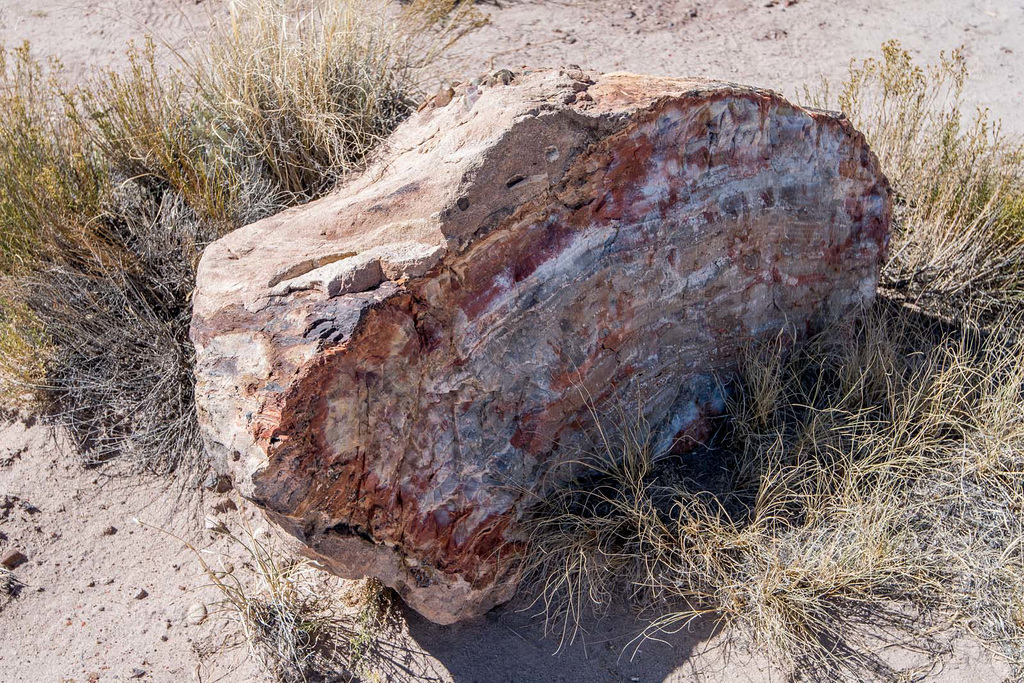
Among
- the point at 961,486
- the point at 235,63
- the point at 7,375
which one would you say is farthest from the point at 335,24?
the point at 961,486

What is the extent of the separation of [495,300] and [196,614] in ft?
4.86

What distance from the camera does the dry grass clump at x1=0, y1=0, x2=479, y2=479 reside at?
10.7ft

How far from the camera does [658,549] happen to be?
265 centimetres

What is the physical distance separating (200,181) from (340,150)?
25.0 inches

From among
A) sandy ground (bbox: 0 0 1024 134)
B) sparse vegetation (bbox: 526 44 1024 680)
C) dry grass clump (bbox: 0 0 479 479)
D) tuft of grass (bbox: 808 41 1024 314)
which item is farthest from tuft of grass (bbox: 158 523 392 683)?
sandy ground (bbox: 0 0 1024 134)

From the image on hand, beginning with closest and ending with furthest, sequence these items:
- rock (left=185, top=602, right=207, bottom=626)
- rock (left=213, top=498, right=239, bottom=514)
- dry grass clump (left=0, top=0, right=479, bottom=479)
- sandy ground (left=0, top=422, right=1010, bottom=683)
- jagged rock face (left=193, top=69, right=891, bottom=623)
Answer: jagged rock face (left=193, top=69, right=891, bottom=623) < sandy ground (left=0, top=422, right=1010, bottom=683) < rock (left=185, top=602, right=207, bottom=626) < rock (left=213, top=498, right=239, bottom=514) < dry grass clump (left=0, top=0, right=479, bottom=479)

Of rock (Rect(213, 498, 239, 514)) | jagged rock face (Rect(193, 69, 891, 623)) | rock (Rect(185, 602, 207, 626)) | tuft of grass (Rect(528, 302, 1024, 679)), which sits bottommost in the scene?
tuft of grass (Rect(528, 302, 1024, 679))

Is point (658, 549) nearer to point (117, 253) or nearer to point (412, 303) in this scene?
point (412, 303)

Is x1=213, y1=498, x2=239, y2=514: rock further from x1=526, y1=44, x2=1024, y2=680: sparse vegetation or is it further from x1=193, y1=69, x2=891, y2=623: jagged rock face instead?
x1=526, y1=44, x2=1024, y2=680: sparse vegetation

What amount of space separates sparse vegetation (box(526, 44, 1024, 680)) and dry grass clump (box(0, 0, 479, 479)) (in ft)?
5.20

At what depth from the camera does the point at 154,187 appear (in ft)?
12.5

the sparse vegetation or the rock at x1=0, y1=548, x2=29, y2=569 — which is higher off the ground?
the rock at x1=0, y1=548, x2=29, y2=569

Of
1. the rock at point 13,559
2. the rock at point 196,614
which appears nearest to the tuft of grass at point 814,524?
the rock at point 196,614

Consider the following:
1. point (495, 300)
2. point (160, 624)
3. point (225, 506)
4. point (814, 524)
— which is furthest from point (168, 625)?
point (814, 524)
